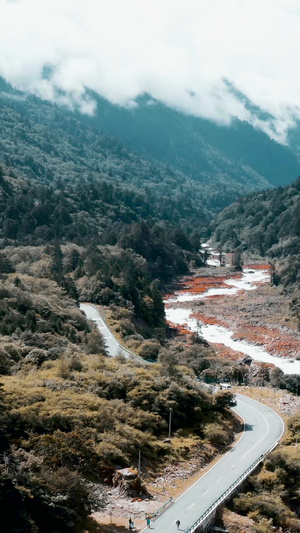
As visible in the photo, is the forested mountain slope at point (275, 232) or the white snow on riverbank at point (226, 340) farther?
the forested mountain slope at point (275, 232)

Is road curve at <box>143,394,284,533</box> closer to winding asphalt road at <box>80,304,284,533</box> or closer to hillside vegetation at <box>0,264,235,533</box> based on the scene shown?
winding asphalt road at <box>80,304,284,533</box>

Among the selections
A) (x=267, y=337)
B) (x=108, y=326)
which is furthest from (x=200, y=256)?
(x=108, y=326)

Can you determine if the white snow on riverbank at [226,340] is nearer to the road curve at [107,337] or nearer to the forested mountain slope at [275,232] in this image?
the road curve at [107,337]

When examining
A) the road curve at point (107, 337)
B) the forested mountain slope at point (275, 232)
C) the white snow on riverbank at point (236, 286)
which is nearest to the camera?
the road curve at point (107, 337)

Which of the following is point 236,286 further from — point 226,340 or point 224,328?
point 226,340

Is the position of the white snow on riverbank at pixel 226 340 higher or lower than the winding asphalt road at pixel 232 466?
lower

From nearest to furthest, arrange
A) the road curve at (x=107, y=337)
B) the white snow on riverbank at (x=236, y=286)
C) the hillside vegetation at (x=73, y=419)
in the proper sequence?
the hillside vegetation at (x=73, y=419) < the road curve at (x=107, y=337) < the white snow on riverbank at (x=236, y=286)

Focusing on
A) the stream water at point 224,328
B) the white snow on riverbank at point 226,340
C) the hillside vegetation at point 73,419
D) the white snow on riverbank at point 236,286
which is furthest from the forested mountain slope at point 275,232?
the hillside vegetation at point 73,419
